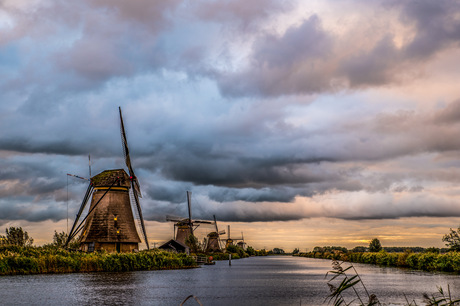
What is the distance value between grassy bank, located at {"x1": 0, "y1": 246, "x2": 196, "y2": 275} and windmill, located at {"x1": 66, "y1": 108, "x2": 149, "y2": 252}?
350cm

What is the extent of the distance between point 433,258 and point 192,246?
45.7 meters

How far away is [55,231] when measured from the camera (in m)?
70.8

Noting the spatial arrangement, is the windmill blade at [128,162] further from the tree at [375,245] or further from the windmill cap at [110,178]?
the tree at [375,245]

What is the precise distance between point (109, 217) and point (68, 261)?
10117 mm

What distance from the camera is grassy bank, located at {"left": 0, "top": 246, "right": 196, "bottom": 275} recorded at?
41.6m

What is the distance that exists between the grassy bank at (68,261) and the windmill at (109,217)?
3.50 metres

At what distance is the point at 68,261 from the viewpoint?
44.5 m

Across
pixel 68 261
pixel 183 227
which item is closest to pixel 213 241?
pixel 183 227

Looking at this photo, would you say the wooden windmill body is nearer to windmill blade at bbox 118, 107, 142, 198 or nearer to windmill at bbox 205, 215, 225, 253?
windmill blade at bbox 118, 107, 142, 198

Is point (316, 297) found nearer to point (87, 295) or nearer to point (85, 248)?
point (87, 295)

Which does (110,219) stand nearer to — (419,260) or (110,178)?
(110,178)

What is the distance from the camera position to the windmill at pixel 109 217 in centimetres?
5375

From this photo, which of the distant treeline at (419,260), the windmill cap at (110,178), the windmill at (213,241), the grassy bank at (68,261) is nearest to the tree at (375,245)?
the distant treeline at (419,260)

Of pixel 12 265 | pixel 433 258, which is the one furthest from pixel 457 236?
pixel 12 265
